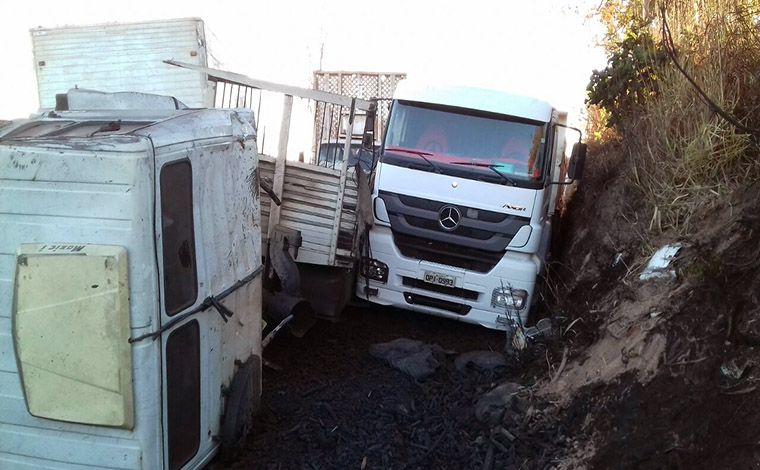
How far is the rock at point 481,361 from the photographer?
5336 millimetres

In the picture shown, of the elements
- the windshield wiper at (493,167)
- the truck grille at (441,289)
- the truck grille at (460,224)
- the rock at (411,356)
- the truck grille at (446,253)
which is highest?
the windshield wiper at (493,167)

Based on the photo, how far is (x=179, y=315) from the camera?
3258 mm

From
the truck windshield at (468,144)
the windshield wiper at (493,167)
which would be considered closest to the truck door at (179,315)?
the truck windshield at (468,144)

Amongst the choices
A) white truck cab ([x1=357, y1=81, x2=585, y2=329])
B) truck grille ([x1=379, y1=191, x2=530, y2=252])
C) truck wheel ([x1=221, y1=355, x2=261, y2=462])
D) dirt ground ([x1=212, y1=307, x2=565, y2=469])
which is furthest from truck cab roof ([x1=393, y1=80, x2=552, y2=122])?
truck wheel ([x1=221, y1=355, x2=261, y2=462])

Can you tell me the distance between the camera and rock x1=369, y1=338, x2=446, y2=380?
5254 millimetres

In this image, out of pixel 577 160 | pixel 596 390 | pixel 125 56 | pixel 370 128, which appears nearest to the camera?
pixel 596 390

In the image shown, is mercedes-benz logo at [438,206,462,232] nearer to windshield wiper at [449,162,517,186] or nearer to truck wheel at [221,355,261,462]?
windshield wiper at [449,162,517,186]

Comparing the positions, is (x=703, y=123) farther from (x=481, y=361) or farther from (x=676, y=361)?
(x=481, y=361)

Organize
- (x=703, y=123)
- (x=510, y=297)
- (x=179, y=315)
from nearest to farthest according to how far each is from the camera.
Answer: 1. (x=179, y=315)
2. (x=703, y=123)
3. (x=510, y=297)

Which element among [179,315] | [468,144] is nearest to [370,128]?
[468,144]

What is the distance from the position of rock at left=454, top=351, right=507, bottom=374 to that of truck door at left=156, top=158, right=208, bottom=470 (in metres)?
2.48

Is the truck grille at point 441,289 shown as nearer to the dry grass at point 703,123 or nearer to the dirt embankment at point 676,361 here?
the dirt embankment at point 676,361

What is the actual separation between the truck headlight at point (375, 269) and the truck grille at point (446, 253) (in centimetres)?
25

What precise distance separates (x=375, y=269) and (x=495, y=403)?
91.9 inches
